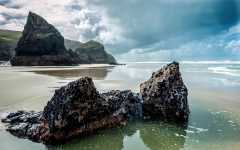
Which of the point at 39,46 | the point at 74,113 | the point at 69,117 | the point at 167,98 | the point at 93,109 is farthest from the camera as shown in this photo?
the point at 39,46

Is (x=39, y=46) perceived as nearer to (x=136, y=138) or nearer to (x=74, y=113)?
(x=74, y=113)

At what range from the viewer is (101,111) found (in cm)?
1204

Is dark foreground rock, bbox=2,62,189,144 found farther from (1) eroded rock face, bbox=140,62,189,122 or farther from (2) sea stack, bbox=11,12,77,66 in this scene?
(2) sea stack, bbox=11,12,77,66

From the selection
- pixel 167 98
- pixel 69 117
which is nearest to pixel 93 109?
pixel 69 117

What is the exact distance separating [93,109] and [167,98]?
163 inches

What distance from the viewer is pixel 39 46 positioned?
88.1 metres

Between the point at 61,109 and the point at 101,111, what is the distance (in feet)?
6.39

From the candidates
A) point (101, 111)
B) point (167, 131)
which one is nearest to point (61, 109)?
point (101, 111)

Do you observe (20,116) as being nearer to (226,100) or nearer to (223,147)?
(223,147)

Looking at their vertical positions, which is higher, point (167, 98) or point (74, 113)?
point (167, 98)

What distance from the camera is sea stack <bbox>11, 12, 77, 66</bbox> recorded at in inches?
3337

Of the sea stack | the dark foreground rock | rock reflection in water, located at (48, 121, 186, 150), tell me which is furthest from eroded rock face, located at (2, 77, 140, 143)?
the sea stack

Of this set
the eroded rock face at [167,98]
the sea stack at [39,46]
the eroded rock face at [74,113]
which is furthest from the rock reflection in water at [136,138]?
the sea stack at [39,46]

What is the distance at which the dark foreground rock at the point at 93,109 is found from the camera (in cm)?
1061
